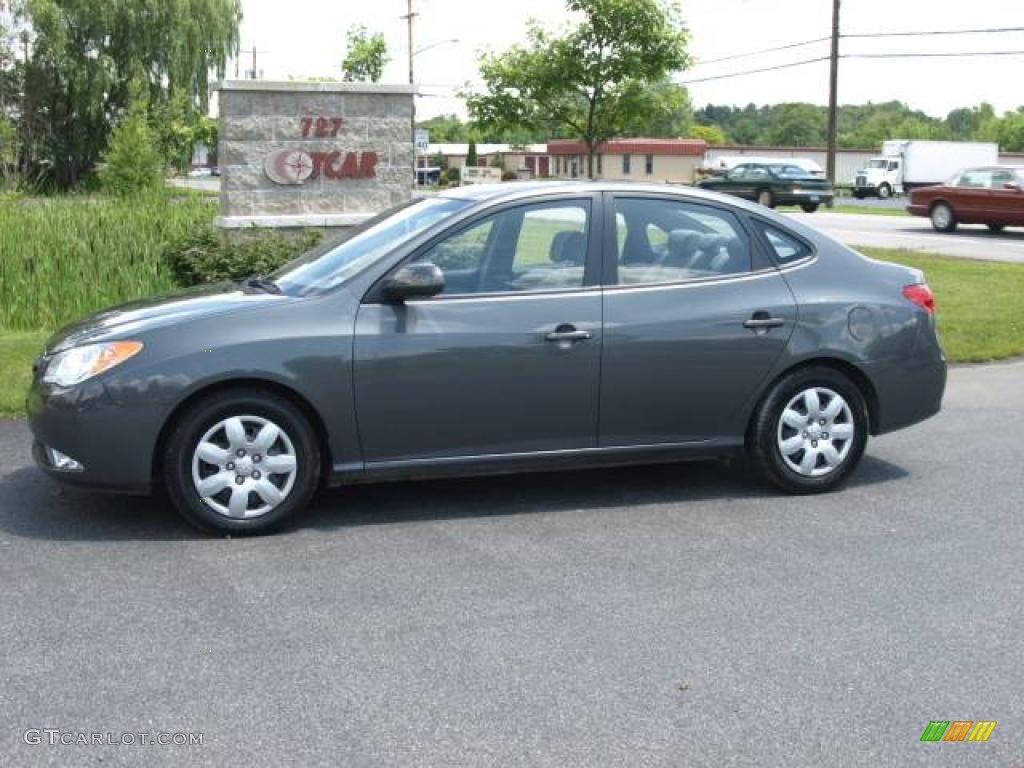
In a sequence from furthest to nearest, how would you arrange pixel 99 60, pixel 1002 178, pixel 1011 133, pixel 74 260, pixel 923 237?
pixel 1011 133
pixel 99 60
pixel 1002 178
pixel 923 237
pixel 74 260

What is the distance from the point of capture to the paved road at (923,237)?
2144 cm

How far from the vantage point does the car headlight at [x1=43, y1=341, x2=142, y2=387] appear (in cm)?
553

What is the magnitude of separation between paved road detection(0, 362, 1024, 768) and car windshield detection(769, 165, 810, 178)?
107 ft

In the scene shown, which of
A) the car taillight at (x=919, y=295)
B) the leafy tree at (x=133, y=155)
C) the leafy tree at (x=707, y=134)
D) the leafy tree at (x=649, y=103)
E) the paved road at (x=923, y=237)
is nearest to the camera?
the car taillight at (x=919, y=295)

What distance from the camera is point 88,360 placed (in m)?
5.57

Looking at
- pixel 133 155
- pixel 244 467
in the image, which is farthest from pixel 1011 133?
pixel 244 467

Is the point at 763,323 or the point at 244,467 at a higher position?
the point at 763,323

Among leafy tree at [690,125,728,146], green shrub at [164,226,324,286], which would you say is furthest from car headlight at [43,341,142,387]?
leafy tree at [690,125,728,146]

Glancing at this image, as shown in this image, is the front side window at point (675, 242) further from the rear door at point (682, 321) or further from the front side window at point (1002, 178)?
the front side window at point (1002, 178)

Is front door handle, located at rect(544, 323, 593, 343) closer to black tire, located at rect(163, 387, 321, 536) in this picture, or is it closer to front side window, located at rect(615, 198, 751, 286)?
front side window, located at rect(615, 198, 751, 286)

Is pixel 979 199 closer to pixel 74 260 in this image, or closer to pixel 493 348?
pixel 74 260

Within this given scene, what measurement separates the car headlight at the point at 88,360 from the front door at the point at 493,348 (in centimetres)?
99

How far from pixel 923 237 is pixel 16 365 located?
20218 millimetres

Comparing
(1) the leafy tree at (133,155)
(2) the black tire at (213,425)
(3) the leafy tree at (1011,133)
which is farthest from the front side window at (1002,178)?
(3) the leafy tree at (1011,133)
